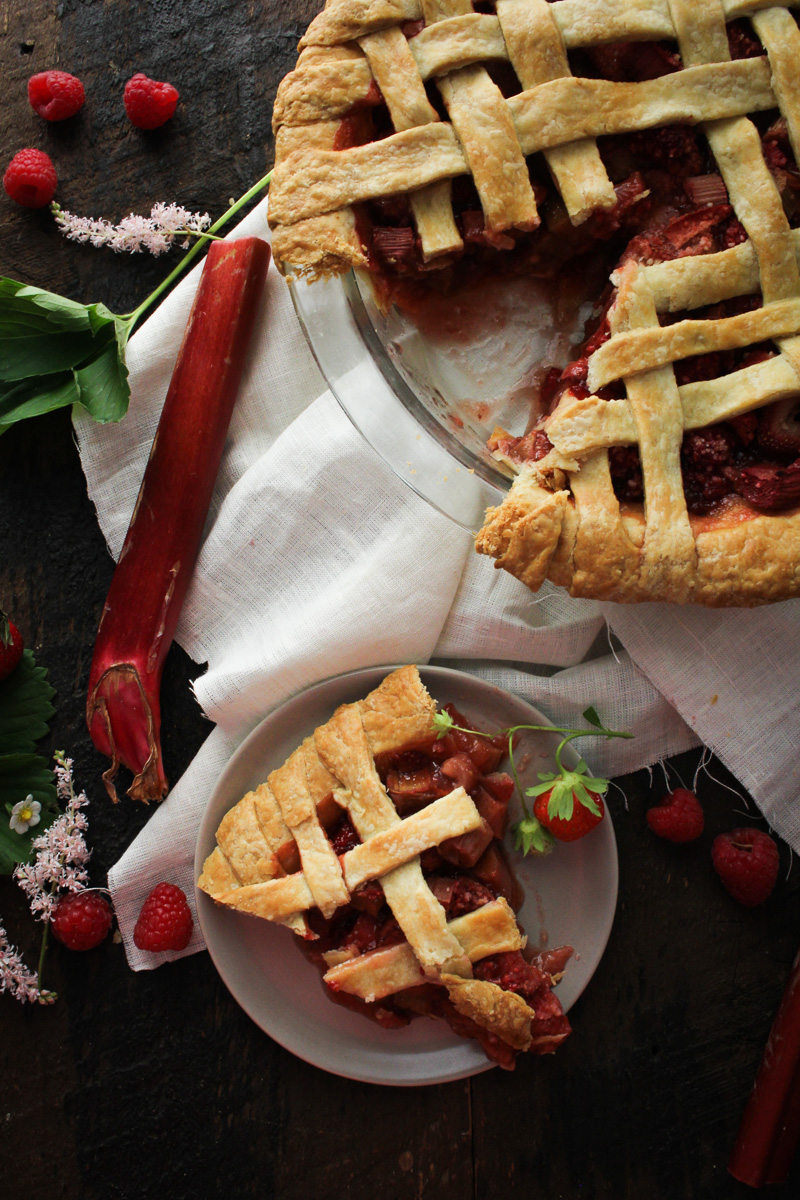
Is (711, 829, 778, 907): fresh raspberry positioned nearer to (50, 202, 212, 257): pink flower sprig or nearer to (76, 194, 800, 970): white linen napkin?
(76, 194, 800, 970): white linen napkin

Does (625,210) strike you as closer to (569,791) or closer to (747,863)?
(569,791)

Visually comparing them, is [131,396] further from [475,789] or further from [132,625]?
[475,789]

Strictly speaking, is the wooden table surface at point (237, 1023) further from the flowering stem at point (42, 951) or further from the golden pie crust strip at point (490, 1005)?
the golden pie crust strip at point (490, 1005)

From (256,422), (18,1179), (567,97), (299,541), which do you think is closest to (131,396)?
(256,422)

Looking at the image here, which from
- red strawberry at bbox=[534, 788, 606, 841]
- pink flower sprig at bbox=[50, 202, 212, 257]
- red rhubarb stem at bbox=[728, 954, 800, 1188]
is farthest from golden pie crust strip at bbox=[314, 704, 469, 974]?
pink flower sprig at bbox=[50, 202, 212, 257]

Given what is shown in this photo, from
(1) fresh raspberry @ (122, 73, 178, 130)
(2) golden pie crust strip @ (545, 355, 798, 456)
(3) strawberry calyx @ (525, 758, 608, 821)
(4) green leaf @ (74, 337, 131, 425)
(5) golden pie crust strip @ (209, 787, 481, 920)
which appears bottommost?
(5) golden pie crust strip @ (209, 787, 481, 920)
